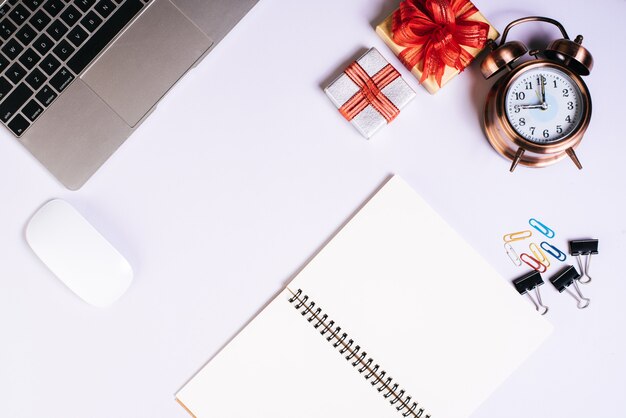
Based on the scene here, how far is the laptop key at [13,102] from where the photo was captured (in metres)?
0.76

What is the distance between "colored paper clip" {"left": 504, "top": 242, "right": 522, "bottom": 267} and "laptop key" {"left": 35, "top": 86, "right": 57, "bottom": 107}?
0.70 metres

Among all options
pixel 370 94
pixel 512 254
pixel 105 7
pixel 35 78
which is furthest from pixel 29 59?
pixel 512 254

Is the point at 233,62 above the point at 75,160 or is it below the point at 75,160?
above

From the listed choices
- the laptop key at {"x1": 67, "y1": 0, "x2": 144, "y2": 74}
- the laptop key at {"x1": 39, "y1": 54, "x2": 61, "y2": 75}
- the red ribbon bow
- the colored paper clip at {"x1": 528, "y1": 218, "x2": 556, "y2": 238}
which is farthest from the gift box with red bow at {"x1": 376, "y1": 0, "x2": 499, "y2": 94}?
the laptop key at {"x1": 39, "y1": 54, "x2": 61, "y2": 75}

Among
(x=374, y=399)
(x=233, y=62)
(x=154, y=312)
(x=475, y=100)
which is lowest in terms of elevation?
(x=154, y=312)

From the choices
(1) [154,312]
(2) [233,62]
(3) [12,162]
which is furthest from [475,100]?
(3) [12,162]

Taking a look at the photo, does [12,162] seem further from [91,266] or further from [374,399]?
[374,399]

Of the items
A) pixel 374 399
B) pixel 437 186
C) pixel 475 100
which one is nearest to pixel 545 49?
pixel 475 100

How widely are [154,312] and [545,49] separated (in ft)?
2.32

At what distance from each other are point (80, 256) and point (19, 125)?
0.21 m

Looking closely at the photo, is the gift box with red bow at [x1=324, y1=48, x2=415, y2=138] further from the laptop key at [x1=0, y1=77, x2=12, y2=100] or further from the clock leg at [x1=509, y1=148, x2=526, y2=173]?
the laptop key at [x1=0, y1=77, x2=12, y2=100]

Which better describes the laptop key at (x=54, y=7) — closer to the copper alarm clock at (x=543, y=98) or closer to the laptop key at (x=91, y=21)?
the laptop key at (x=91, y=21)

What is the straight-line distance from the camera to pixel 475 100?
81cm

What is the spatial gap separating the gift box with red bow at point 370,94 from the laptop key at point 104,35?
30 centimetres
